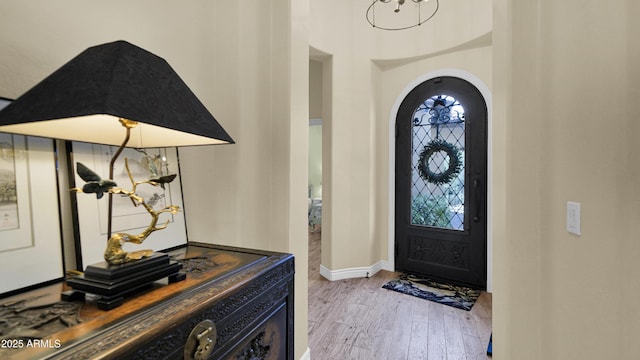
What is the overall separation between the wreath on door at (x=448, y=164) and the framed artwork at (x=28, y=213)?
3422 mm

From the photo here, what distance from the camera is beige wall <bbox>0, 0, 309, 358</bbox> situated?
1433 millimetres

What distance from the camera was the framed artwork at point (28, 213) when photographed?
775 mm

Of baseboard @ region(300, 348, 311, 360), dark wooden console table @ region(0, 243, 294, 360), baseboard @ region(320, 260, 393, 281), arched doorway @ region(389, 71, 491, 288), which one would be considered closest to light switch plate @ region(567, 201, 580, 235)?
dark wooden console table @ region(0, 243, 294, 360)

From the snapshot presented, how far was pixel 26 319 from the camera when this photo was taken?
64 centimetres

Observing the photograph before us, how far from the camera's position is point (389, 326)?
8.11ft

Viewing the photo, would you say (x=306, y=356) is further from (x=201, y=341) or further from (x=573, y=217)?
(x=573, y=217)

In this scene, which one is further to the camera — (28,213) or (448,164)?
(448,164)

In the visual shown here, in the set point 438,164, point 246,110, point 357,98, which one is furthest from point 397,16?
point 246,110

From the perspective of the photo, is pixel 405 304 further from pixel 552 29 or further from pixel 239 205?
pixel 552 29

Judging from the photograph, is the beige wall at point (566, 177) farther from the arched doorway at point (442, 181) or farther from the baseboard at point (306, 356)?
the arched doorway at point (442, 181)

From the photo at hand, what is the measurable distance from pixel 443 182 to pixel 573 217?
239 centimetres

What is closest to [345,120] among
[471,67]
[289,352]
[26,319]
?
[471,67]

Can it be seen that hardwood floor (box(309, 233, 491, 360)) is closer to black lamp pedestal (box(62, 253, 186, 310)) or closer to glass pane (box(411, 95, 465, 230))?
glass pane (box(411, 95, 465, 230))

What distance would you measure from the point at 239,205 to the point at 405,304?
2128 mm
